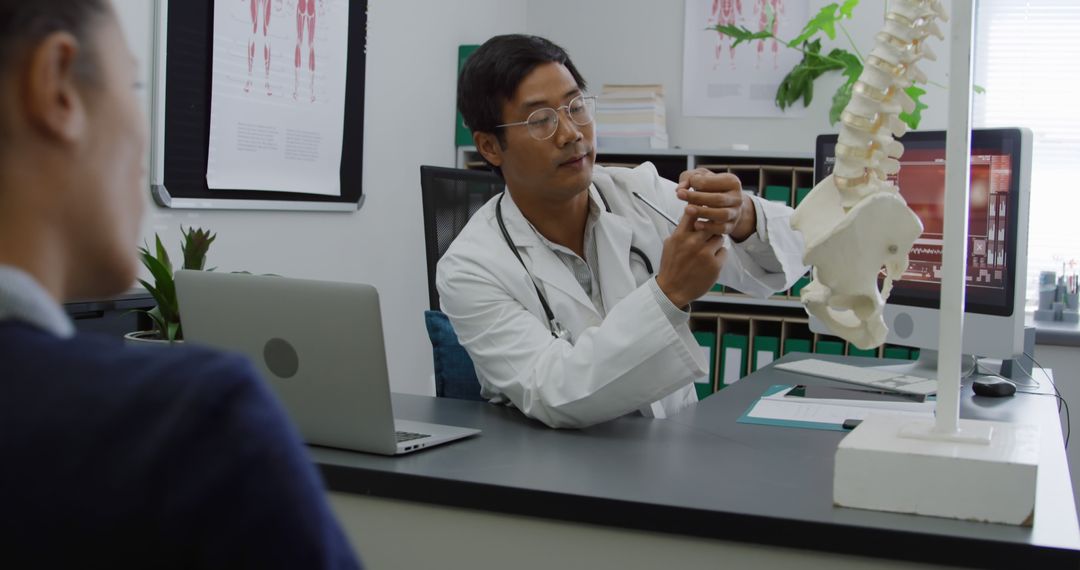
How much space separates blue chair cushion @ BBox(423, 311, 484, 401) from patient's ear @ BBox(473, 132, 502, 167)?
36 cm

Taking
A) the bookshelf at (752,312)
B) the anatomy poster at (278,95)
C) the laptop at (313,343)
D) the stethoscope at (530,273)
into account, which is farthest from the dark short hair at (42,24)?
the bookshelf at (752,312)

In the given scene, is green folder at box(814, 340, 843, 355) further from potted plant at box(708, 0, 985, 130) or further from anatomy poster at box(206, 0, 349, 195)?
anatomy poster at box(206, 0, 349, 195)

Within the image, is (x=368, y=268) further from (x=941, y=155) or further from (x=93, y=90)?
(x=93, y=90)

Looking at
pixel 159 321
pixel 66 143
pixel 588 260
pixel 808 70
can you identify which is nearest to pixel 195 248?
pixel 159 321

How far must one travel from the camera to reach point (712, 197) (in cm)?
150

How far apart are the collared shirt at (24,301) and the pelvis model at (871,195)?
3.01 feet

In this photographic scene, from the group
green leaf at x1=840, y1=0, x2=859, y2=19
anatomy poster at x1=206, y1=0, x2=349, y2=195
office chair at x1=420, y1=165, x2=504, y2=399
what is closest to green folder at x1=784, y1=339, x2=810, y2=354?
green leaf at x1=840, y1=0, x2=859, y2=19

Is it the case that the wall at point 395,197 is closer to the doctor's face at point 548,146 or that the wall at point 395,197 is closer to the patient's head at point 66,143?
the doctor's face at point 548,146

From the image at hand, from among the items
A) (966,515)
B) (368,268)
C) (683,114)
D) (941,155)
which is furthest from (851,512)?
(683,114)

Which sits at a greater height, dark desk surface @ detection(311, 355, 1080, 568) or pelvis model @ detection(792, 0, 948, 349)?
pelvis model @ detection(792, 0, 948, 349)

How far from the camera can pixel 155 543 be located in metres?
0.44

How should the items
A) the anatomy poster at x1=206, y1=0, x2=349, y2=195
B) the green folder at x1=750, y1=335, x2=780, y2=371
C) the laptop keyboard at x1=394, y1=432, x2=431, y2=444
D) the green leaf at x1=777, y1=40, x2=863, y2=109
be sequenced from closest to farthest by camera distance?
the laptop keyboard at x1=394, y1=432, x2=431, y2=444
the anatomy poster at x1=206, y1=0, x2=349, y2=195
the green folder at x1=750, y1=335, x2=780, y2=371
the green leaf at x1=777, y1=40, x2=863, y2=109

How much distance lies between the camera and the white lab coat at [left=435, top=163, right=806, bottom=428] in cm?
151

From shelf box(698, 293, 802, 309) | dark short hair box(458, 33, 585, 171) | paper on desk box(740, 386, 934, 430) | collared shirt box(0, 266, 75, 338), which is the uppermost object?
dark short hair box(458, 33, 585, 171)
